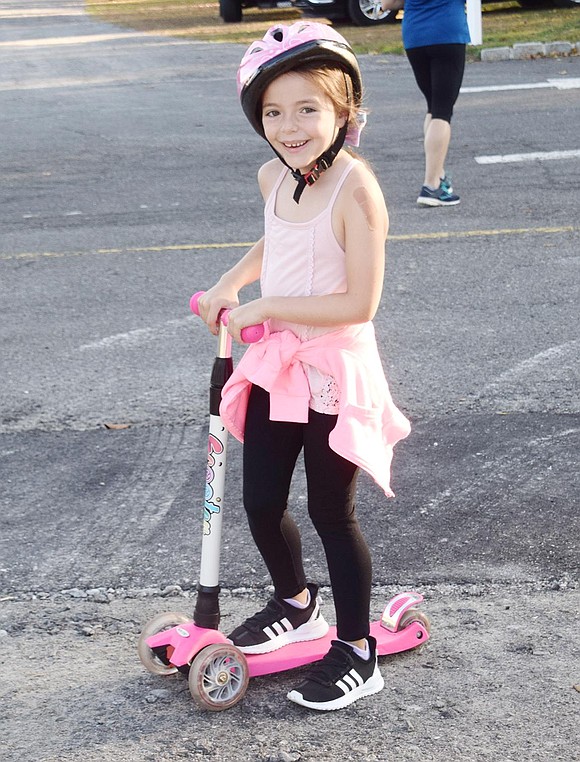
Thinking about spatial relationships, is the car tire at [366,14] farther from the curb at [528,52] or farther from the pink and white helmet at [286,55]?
the pink and white helmet at [286,55]

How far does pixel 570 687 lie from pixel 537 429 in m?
1.76

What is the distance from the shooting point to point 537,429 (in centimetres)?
470

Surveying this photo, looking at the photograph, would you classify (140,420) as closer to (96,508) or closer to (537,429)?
(96,508)

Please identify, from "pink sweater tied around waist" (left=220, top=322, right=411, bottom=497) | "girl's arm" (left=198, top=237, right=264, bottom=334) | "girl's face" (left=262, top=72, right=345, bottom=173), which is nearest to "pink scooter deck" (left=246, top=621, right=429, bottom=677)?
"pink sweater tied around waist" (left=220, top=322, right=411, bottom=497)

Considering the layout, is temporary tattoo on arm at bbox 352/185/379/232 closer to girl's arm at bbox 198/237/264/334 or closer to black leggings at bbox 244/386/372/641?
girl's arm at bbox 198/237/264/334

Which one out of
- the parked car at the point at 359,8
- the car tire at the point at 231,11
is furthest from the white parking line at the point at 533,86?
the car tire at the point at 231,11

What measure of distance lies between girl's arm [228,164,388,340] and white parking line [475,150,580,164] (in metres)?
6.90

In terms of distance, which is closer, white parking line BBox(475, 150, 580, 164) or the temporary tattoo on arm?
the temporary tattoo on arm

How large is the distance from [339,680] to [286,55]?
63.3 inches

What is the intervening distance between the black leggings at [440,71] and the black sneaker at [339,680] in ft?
18.1

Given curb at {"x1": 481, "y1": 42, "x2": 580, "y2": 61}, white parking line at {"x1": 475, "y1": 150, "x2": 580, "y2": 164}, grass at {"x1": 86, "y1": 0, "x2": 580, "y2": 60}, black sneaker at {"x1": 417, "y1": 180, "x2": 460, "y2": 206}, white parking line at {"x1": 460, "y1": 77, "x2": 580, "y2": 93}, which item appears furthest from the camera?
grass at {"x1": 86, "y1": 0, "x2": 580, "y2": 60}

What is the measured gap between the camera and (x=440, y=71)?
7.93m

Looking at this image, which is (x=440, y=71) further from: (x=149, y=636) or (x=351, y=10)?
(x=351, y=10)

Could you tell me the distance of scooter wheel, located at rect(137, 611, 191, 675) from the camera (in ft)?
10.4
